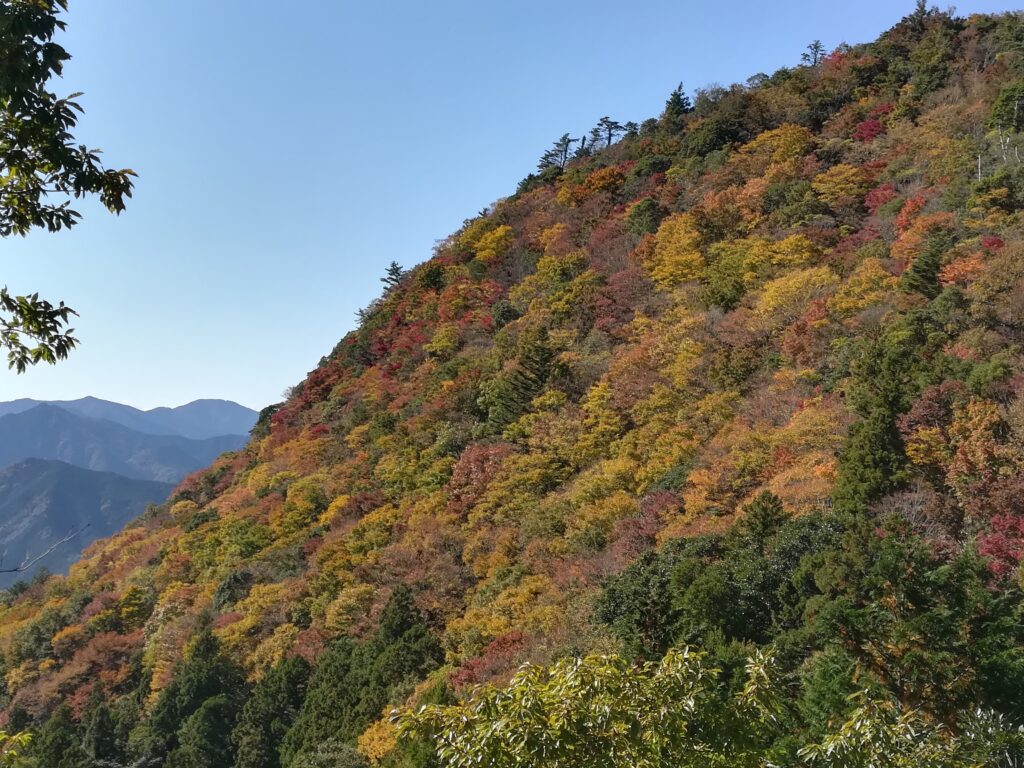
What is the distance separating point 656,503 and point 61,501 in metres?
166

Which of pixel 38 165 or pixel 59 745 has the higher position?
pixel 38 165

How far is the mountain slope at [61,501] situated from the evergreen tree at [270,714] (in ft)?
423

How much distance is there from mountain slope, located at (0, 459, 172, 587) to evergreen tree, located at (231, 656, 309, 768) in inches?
5071

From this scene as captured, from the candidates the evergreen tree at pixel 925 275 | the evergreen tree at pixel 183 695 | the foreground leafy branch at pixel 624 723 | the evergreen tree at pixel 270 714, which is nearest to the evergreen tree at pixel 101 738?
the evergreen tree at pixel 183 695

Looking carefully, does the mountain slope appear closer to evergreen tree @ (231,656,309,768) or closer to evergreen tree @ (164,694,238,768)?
evergreen tree @ (164,694,238,768)

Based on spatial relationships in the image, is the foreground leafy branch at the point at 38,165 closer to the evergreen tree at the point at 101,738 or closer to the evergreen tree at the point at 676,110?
the evergreen tree at the point at 101,738

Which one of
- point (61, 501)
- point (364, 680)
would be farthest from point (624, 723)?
point (61, 501)

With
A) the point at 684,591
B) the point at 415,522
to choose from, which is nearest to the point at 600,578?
the point at 684,591

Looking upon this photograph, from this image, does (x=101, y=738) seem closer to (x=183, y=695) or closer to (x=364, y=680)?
(x=183, y=695)

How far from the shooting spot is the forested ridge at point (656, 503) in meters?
10.5

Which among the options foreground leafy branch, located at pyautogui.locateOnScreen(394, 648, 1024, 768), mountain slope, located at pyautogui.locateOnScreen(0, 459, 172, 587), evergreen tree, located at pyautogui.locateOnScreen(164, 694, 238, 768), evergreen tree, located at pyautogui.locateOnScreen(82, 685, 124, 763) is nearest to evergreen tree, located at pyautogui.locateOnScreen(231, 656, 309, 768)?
evergreen tree, located at pyautogui.locateOnScreen(164, 694, 238, 768)

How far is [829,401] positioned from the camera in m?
22.2

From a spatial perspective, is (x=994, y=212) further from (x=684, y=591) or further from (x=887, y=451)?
(x=684, y=591)

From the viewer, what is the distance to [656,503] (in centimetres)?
2245
